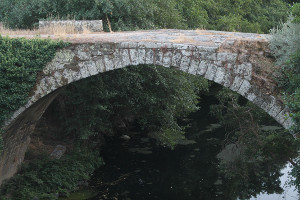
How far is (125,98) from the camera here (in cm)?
1359

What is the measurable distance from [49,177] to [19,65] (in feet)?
11.2

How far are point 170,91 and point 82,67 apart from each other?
5.08m

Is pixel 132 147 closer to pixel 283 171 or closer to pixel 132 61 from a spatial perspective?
pixel 283 171

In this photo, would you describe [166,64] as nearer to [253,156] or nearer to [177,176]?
[253,156]

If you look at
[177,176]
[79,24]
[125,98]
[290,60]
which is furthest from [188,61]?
[125,98]

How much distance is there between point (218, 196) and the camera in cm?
1108

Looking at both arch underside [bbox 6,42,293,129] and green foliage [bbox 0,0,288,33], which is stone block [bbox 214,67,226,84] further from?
green foliage [bbox 0,0,288,33]

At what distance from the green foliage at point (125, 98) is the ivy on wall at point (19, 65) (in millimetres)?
3453

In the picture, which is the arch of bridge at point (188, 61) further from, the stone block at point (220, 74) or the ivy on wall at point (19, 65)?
the ivy on wall at point (19, 65)

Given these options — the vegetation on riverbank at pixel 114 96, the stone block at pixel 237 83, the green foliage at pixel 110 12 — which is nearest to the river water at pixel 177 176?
the vegetation on riverbank at pixel 114 96

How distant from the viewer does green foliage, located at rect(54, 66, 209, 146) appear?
488 inches

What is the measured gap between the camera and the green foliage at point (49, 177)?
1035 centimetres

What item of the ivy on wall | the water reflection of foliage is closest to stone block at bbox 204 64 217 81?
the ivy on wall

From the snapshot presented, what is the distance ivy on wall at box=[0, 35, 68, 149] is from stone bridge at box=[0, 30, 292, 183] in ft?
0.47
